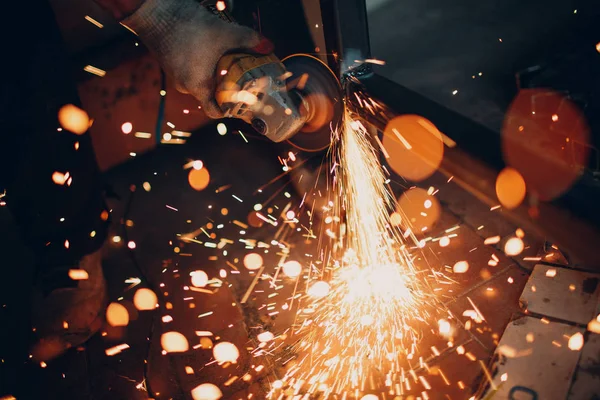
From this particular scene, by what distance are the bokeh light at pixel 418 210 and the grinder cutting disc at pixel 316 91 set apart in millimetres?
940

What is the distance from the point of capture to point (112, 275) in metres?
3.13

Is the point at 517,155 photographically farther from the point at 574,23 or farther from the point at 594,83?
the point at 574,23

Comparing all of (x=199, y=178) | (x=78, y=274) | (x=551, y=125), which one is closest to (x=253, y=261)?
(x=199, y=178)

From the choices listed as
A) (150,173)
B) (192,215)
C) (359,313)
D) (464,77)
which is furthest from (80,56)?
(464,77)

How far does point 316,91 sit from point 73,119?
1424mm

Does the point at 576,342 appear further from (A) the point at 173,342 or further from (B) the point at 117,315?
(B) the point at 117,315

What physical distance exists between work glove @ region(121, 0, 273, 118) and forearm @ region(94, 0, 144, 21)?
0.08 ft

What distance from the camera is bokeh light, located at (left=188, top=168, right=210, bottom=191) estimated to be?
3.54 metres

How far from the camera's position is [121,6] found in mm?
2047

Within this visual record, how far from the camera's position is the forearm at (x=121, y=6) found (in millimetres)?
2020

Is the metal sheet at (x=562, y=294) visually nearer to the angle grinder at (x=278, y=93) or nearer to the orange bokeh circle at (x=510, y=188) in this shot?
the orange bokeh circle at (x=510, y=188)

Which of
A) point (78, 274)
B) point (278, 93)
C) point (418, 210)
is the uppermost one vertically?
point (278, 93)

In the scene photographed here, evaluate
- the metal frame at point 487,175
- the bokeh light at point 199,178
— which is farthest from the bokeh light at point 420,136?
the bokeh light at point 199,178

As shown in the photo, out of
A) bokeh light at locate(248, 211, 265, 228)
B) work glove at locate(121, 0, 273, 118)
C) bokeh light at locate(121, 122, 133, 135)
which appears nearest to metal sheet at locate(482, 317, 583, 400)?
bokeh light at locate(248, 211, 265, 228)
